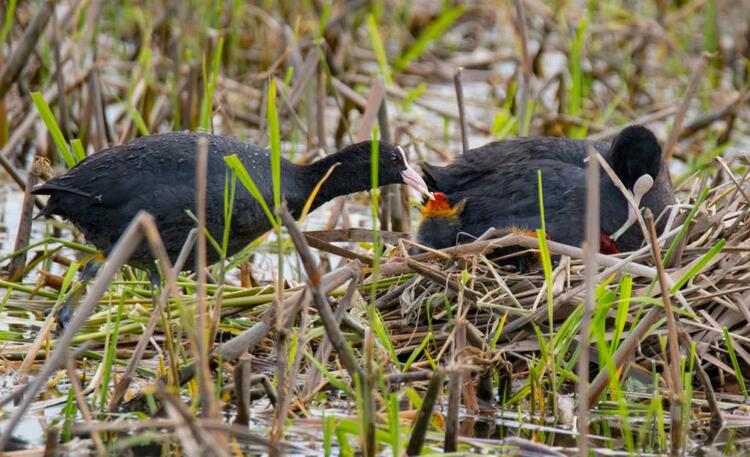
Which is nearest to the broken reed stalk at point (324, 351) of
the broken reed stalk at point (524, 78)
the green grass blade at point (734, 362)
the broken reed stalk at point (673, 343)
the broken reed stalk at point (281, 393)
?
the broken reed stalk at point (281, 393)

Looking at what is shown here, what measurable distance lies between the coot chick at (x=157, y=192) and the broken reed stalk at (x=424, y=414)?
1.29 meters

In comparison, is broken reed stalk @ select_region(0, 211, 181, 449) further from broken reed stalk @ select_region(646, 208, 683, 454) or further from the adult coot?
the adult coot

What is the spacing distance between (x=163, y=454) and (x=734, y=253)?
207cm

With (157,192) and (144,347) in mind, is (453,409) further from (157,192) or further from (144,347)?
(157,192)

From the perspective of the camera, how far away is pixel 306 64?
5.91 meters

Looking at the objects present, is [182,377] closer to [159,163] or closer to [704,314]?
[159,163]

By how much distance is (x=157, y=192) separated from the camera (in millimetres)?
4035

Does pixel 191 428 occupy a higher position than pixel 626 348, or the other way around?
pixel 626 348

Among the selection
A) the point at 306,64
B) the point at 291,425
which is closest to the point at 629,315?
the point at 291,425

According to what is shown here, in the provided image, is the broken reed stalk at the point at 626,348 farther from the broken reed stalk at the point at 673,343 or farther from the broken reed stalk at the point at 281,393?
the broken reed stalk at the point at 281,393

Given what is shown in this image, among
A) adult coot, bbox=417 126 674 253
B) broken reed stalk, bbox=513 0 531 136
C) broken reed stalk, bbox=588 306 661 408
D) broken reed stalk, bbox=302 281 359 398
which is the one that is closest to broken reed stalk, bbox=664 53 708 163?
adult coot, bbox=417 126 674 253

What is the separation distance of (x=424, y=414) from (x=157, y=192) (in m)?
1.51

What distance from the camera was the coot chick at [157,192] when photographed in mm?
4023

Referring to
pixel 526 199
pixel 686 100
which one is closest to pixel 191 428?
pixel 526 199
